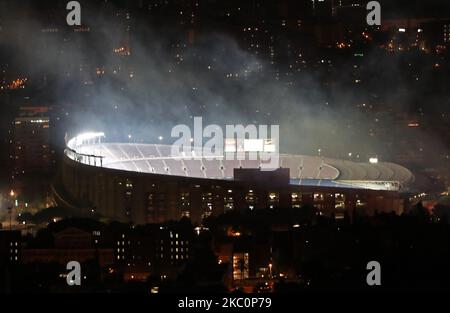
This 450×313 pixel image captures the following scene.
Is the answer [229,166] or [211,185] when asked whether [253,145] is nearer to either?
[229,166]

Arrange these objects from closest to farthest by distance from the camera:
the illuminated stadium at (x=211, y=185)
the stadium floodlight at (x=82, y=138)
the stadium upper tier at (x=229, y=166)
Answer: the illuminated stadium at (x=211, y=185) → the stadium upper tier at (x=229, y=166) → the stadium floodlight at (x=82, y=138)

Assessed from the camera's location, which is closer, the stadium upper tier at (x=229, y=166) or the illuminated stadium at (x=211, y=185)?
the illuminated stadium at (x=211, y=185)

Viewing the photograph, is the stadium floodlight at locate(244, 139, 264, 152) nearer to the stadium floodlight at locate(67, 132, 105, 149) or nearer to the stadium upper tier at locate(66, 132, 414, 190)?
the stadium upper tier at locate(66, 132, 414, 190)

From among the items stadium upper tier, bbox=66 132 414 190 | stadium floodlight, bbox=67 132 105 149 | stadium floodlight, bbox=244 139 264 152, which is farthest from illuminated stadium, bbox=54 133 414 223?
stadium floodlight, bbox=67 132 105 149

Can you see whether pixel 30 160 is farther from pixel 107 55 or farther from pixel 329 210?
pixel 329 210

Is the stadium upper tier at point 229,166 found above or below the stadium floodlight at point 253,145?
below

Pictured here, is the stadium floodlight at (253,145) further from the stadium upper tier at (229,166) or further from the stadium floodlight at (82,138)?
the stadium floodlight at (82,138)

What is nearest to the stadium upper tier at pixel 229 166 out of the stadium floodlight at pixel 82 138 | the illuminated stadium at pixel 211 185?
the illuminated stadium at pixel 211 185

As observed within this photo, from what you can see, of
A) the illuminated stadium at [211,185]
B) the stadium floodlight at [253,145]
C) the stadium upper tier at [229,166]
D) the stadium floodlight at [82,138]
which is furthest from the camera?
the stadium floodlight at [82,138]
